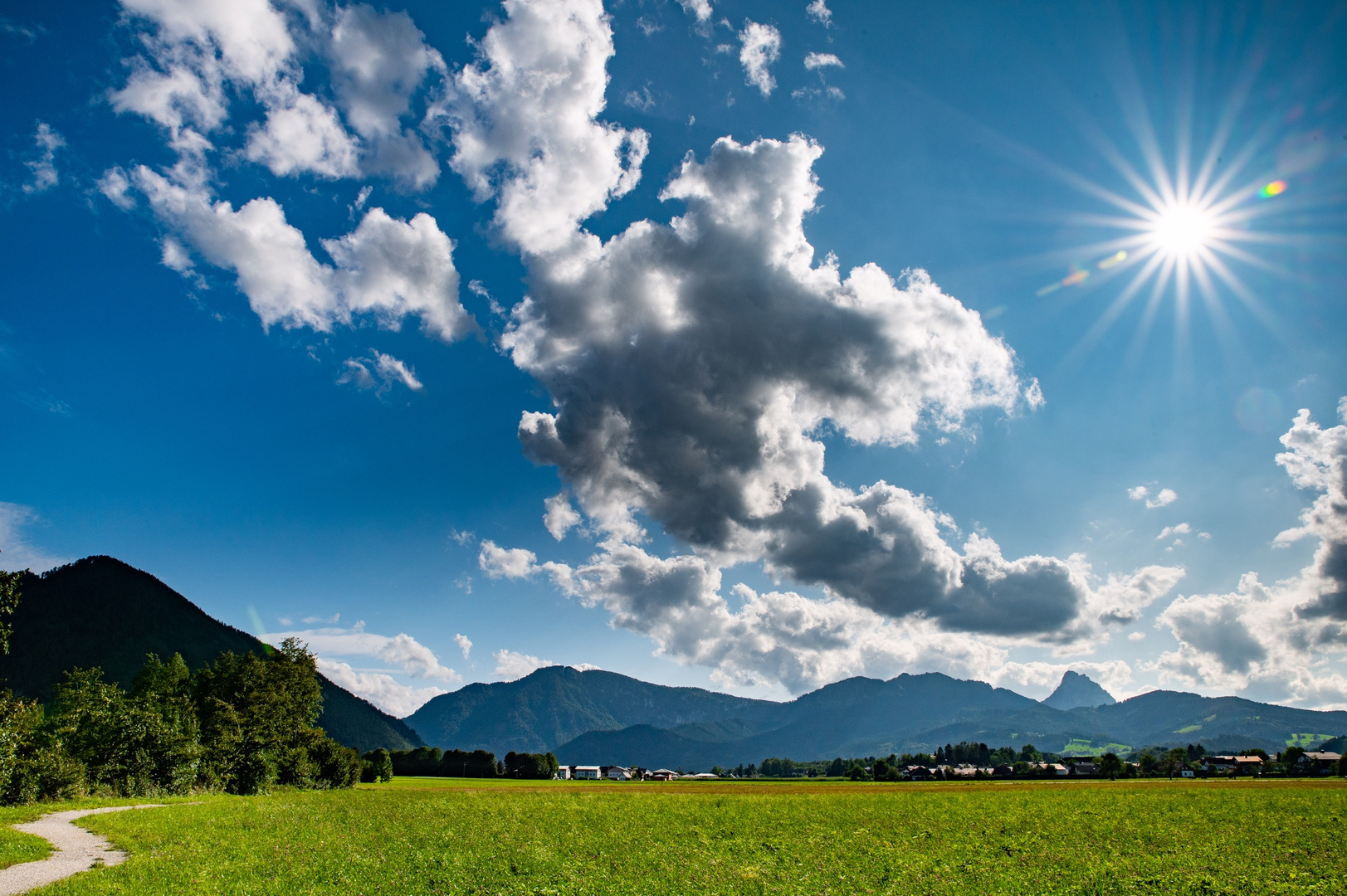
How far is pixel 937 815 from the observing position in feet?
164

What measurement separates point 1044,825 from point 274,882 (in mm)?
46773

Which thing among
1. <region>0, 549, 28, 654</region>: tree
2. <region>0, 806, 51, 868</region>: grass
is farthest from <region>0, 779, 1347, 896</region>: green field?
<region>0, 549, 28, 654</region>: tree

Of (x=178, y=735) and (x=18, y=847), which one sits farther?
(x=178, y=735)

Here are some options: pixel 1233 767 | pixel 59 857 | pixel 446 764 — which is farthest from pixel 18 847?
pixel 1233 767

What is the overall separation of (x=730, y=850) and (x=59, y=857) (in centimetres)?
3064

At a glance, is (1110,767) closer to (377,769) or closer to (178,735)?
(377,769)

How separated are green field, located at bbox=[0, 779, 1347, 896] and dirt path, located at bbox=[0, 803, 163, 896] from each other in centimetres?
101

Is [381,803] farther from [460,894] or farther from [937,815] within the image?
[937,815]

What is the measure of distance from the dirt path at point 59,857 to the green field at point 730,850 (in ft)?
3.31

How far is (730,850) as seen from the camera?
34906mm

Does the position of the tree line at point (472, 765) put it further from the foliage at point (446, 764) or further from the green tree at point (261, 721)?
the green tree at point (261, 721)

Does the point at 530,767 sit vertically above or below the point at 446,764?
above

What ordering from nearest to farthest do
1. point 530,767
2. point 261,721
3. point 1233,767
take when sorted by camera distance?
1. point 261,721
2. point 530,767
3. point 1233,767

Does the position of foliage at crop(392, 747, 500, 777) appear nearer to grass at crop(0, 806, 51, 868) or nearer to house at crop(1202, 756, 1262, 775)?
grass at crop(0, 806, 51, 868)
